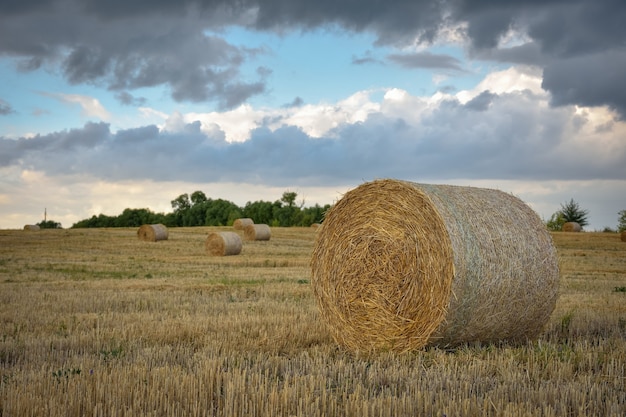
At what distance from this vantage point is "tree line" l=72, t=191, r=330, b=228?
7581 cm

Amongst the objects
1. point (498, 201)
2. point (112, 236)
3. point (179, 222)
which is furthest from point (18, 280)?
point (179, 222)

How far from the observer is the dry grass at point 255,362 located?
5609 millimetres

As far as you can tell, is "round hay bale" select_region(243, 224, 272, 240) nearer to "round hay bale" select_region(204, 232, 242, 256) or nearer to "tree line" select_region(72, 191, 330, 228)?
"round hay bale" select_region(204, 232, 242, 256)

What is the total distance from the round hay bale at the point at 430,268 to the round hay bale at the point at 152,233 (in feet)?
101

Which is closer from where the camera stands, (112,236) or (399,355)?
(399,355)

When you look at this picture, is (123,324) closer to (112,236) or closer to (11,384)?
(11,384)

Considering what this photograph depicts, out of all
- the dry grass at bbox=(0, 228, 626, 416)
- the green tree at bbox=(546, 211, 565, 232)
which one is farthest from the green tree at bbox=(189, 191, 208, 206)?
the dry grass at bbox=(0, 228, 626, 416)

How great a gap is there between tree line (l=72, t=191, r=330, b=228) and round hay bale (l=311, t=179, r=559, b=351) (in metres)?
59.2

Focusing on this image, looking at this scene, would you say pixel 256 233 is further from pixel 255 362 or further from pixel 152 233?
pixel 255 362

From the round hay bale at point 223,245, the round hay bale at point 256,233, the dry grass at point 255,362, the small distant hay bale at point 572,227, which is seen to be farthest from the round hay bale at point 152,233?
the small distant hay bale at point 572,227

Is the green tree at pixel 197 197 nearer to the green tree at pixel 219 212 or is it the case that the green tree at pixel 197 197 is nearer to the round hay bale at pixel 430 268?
the green tree at pixel 219 212

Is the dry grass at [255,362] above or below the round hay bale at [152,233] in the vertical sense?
below

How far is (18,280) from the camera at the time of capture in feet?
60.1

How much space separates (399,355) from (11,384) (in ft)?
14.7
